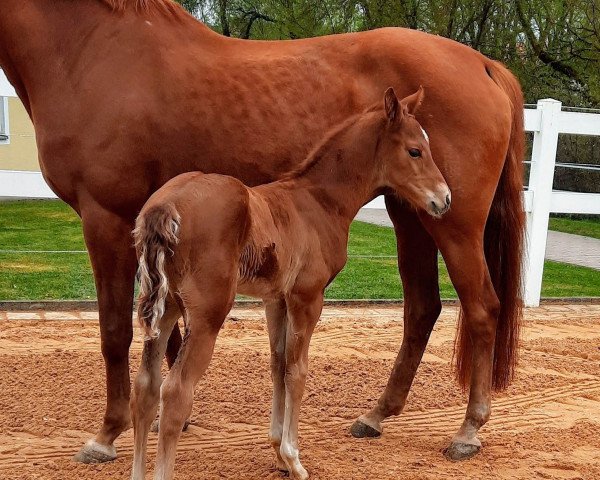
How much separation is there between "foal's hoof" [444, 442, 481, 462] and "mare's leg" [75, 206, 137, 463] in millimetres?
1549

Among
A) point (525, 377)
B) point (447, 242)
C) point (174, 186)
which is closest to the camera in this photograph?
point (174, 186)

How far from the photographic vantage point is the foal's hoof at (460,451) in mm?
3748

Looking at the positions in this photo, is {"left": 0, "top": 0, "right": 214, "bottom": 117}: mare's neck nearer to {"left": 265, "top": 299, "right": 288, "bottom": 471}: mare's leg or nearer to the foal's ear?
the foal's ear

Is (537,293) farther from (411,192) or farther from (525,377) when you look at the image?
(411,192)

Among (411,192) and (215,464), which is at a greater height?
(411,192)

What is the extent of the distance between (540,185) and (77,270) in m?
4.93

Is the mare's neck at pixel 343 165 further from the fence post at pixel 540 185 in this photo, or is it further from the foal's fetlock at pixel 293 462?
the fence post at pixel 540 185

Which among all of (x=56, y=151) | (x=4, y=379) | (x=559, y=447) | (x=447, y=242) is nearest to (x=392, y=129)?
(x=447, y=242)

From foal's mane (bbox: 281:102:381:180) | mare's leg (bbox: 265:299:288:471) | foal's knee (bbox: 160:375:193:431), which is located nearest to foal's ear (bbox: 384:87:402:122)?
foal's mane (bbox: 281:102:381:180)

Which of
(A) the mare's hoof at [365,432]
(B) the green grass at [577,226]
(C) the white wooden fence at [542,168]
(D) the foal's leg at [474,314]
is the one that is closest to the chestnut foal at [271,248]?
(D) the foal's leg at [474,314]

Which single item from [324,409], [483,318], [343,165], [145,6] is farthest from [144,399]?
[145,6]

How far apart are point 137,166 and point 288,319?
97 centimetres

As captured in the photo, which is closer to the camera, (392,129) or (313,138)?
(392,129)

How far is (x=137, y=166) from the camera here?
345 cm
